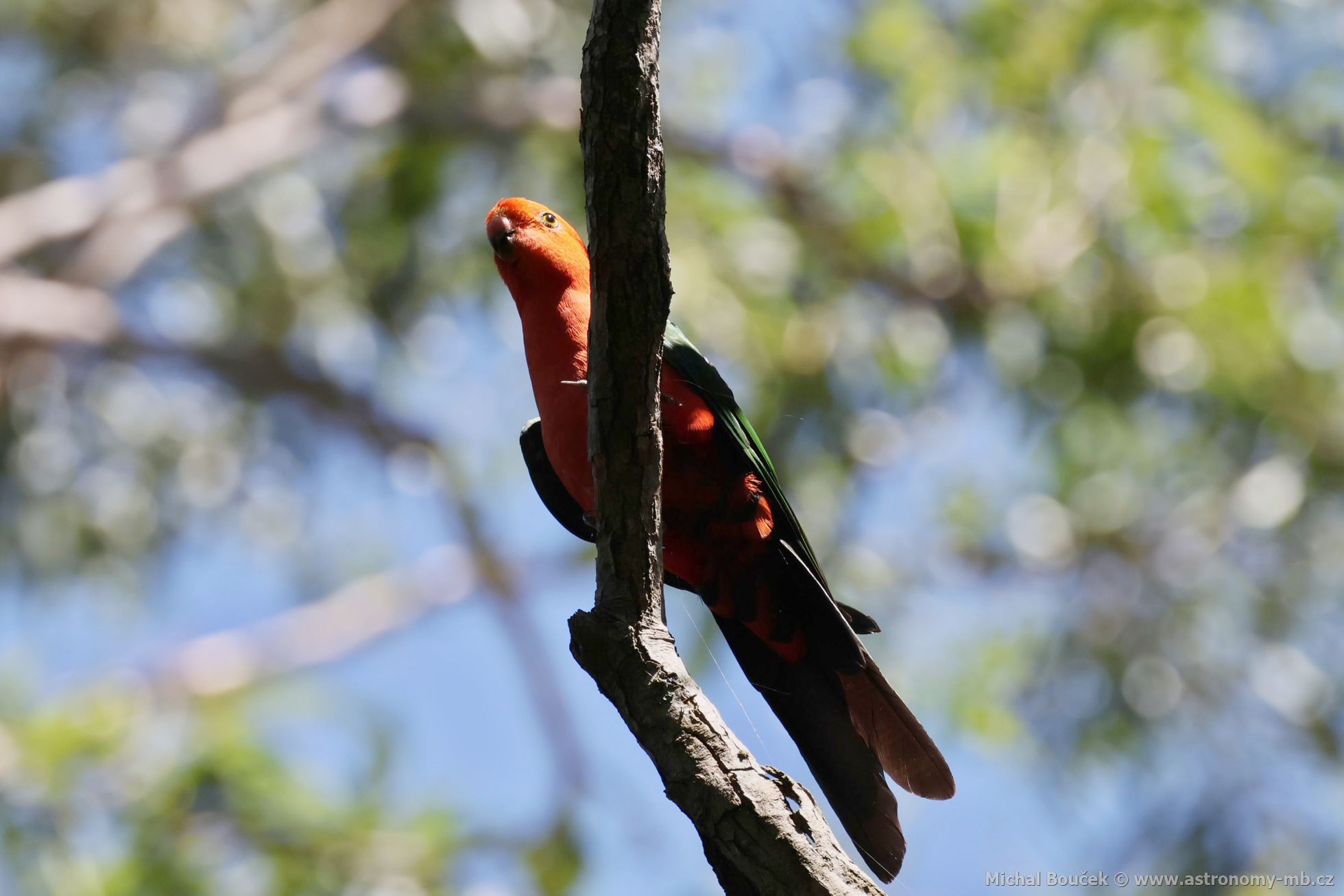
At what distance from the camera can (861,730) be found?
3287mm

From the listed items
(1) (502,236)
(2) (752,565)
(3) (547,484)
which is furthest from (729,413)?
(1) (502,236)

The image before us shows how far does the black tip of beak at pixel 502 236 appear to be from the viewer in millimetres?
3715

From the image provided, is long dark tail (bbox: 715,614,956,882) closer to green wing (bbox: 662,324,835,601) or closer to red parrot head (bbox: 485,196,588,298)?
green wing (bbox: 662,324,835,601)

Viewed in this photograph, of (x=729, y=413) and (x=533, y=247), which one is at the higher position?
(x=533, y=247)

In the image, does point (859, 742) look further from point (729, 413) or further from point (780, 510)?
point (729, 413)

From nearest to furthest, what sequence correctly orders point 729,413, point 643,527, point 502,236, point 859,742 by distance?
point 643,527
point 859,742
point 729,413
point 502,236

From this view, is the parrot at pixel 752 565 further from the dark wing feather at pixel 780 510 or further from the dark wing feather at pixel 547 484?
the dark wing feather at pixel 547 484

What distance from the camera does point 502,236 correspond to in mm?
3752

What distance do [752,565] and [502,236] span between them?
→ 4.33 feet

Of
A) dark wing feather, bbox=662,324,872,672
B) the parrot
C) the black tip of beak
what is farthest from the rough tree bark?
the black tip of beak

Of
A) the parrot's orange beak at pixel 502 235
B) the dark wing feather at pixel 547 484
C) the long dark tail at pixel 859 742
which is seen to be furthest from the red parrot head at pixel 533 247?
the long dark tail at pixel 859 742

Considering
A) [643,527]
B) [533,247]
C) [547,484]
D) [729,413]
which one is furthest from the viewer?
[547,484]

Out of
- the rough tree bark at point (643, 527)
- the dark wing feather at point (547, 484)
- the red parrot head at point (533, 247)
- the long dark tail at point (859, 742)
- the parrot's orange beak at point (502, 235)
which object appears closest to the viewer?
the rough tree bark at point (643, 527)

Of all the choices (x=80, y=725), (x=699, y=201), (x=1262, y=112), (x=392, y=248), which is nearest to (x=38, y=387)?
(x=392, y=248)
